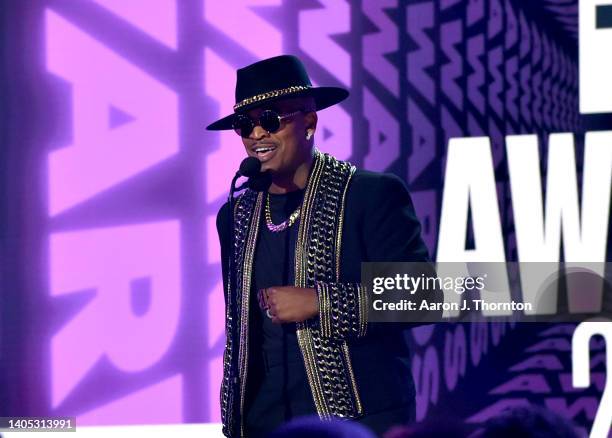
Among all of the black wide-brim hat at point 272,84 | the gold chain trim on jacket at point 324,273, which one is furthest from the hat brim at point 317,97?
the gold chain trim on jacket at point 324,273

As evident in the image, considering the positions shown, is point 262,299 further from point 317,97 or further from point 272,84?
point 317,97

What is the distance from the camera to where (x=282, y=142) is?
124 inches

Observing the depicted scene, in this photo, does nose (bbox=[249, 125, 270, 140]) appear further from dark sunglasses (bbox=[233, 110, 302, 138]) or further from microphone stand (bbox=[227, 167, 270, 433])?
microphone stand (bbox=[227, 167, 270, 433])

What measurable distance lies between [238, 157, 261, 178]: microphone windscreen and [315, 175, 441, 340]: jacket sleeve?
1.43ft

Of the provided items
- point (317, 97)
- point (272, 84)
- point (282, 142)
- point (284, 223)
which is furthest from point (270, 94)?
point (284, 223)

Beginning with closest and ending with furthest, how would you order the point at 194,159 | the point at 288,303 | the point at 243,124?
the point at 288,303, the point at 243,124, the point at 194,159

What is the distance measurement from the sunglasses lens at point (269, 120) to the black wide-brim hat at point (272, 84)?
57 mm

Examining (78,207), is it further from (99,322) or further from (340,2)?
(340,2)

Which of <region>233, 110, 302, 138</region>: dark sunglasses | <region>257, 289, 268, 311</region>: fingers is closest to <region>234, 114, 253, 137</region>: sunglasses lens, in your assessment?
<region>233, 110, 302, 138</region>: dark sunglasses

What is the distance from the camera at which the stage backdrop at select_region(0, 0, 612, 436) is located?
12.6 feet

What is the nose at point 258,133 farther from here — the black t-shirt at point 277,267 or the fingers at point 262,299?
the fingers at point 262,299

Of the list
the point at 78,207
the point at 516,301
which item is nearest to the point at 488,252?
the point at 516,301

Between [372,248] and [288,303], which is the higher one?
[372,248]

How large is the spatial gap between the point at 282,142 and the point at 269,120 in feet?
0.29
